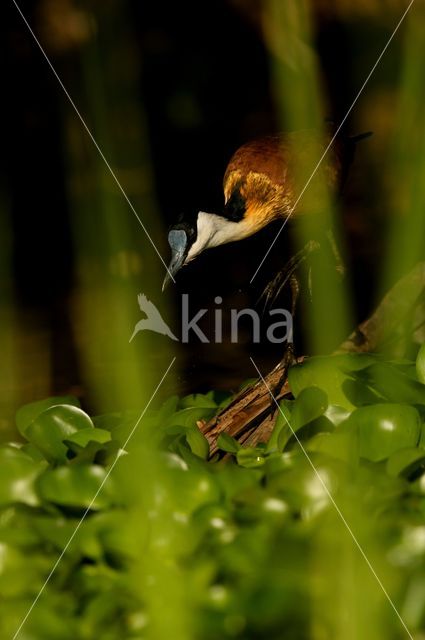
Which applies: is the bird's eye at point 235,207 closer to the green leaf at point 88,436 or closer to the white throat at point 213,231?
the white throat at point 213,231

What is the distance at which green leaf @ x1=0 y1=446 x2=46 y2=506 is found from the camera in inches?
36.4

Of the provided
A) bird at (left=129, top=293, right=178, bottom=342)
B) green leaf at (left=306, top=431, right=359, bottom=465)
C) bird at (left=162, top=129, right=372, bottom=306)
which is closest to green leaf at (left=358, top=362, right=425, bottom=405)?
green leaf at (left=306, top=431, right=359, bottom=465)

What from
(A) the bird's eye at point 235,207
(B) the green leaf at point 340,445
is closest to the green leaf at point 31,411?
(B) the green leaf at point 340,445

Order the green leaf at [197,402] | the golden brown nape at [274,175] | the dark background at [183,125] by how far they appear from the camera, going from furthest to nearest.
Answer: the dark background at [183,125] → the golden brown nape at [274,175] → the green leaf at [197,402]

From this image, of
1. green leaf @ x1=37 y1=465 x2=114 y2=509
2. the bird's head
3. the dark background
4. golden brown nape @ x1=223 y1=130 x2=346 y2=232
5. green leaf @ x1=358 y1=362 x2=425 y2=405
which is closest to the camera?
green leaf @ x1=37 y1=465 x2=114 y2=509

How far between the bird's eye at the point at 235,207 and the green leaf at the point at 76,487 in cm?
92

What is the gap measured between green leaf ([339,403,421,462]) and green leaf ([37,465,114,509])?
0.88ft

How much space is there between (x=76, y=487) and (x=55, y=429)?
258 mm

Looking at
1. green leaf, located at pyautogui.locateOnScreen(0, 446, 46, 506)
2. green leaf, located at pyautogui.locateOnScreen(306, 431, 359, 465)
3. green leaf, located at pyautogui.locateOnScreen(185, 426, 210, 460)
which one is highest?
green leaf, located at pyautogui.locateOnScreen(306, 431, 359, 465)

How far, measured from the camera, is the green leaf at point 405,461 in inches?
36.0

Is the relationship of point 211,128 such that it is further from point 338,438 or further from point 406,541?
point 406,541

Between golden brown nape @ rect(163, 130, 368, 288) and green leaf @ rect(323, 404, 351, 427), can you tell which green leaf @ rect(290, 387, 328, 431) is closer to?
green leaf @ rect(323, 404, 351, 427)

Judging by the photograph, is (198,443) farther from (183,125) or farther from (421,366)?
(183,125)

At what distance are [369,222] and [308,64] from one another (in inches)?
56.5
